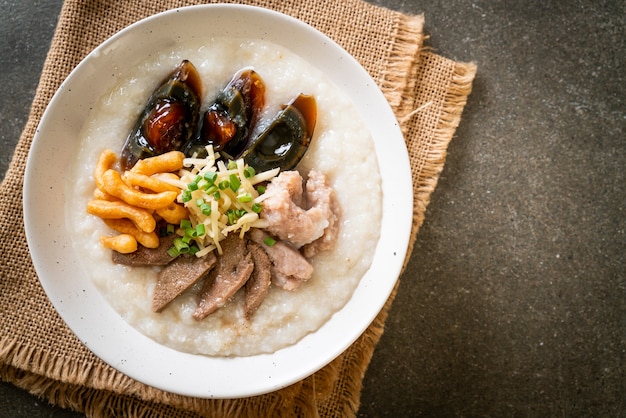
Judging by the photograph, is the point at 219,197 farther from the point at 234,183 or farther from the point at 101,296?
the point at 101,296

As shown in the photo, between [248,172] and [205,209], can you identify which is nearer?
[205,209]

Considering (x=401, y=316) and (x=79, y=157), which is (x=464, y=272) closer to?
(x=401, y=316)

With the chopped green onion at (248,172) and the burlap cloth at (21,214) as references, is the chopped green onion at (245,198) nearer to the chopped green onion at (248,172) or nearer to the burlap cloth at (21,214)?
the chopped green onion at (248,172)

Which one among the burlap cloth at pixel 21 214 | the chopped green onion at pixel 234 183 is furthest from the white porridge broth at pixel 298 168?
the burlap cloth at pixel 21 214

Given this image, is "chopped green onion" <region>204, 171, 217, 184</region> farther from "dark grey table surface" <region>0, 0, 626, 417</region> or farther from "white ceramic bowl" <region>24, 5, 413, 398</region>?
"dark grey table surface" <region>0, 0, 626, 417</region>

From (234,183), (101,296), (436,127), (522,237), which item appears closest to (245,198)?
(234,183)

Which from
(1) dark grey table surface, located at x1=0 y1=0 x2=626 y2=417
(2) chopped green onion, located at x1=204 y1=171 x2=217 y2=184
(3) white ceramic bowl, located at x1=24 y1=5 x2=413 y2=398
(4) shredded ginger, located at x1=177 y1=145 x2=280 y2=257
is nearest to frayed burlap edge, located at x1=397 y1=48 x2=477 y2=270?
(1) dark grey table surface, located at x1=0 y1=0 x2=626 y2=417

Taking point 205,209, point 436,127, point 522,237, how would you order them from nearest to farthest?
point 205,209 → point 436,127 → point 522,237
